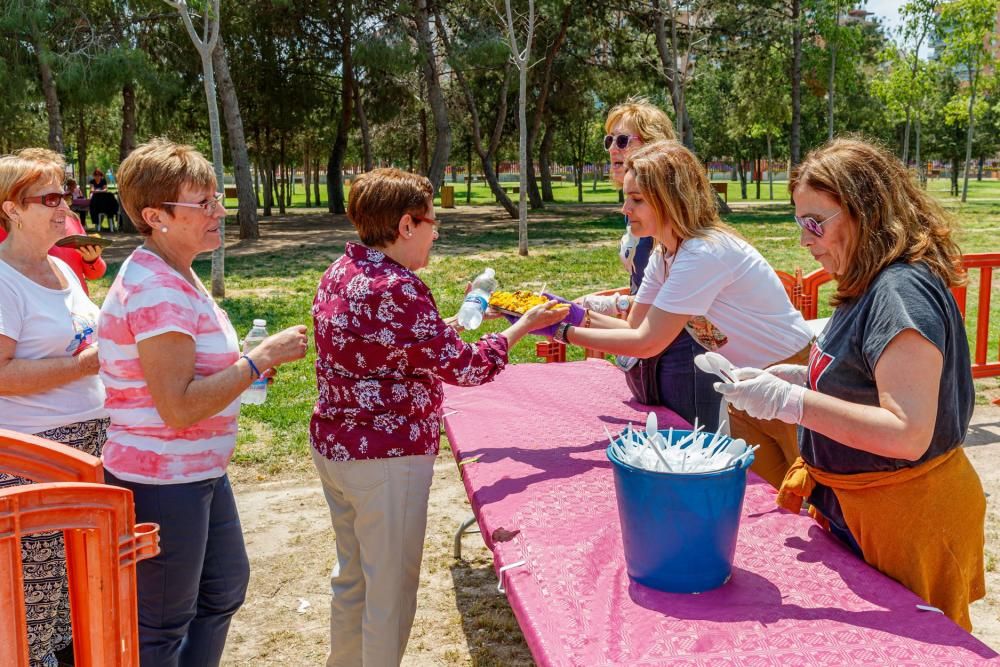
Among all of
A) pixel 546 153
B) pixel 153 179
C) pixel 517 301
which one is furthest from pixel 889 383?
pixel 546 153

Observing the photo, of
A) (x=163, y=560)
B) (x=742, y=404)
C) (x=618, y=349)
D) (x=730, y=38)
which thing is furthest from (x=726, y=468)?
(x=730, y=38)

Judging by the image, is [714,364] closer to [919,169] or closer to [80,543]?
[919,169]

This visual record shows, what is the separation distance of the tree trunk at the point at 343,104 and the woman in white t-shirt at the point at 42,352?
72.3ft

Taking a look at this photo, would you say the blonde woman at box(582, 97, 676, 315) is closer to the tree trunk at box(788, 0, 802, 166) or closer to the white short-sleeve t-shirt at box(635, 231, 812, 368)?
the white short-sleeve t-shirt at box(635, 231, 812, 368)

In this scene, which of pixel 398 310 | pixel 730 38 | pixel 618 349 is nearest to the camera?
pixel 398 310

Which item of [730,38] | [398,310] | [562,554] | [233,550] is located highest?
[730,38]

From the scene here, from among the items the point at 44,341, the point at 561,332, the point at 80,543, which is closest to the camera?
the point at 80,543

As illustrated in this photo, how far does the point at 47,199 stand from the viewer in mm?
3057

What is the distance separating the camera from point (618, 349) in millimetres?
3059

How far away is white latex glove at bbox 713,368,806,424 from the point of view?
79.4 inches

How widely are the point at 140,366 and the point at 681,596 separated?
1523mm

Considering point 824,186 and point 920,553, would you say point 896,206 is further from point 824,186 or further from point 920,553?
point 920,553

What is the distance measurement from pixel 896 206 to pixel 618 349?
1.18 m

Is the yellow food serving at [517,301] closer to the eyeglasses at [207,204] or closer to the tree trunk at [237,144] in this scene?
the eyeglasses at [207,204]
